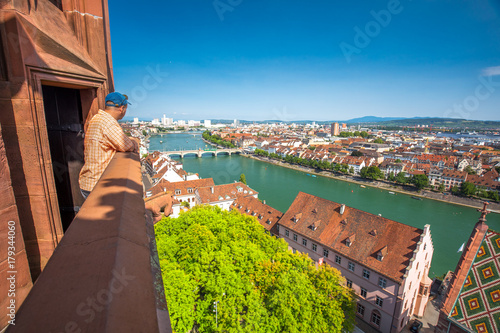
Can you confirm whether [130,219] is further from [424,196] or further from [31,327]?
[424,196]

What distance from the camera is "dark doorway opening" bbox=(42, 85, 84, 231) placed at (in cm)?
302

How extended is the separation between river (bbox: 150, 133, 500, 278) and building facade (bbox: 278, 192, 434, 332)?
26.7ft

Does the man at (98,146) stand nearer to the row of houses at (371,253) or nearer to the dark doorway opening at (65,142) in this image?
the dark doorway opening at (65,142)

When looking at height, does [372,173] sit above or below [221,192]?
below

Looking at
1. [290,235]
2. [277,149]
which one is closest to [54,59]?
[290,235]

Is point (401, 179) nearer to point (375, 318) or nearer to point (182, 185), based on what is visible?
point (375, 318)

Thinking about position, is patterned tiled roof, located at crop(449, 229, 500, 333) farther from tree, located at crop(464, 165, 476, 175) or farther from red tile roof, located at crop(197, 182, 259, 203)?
tree, located at crop(464, 165, 476, 175)

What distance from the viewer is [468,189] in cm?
3656

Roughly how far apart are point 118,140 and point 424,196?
149 ft

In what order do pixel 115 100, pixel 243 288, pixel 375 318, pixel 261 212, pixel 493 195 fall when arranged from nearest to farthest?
pixel 115 100 → pixel 243 288 → pixel 375 318 → pixel 261 212 → pixel 493 195

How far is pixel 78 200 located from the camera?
3.18 metres

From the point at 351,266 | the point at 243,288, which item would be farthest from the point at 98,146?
the point at 351,266

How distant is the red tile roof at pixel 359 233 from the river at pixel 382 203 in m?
9.02

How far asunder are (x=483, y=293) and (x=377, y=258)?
4238 mm
